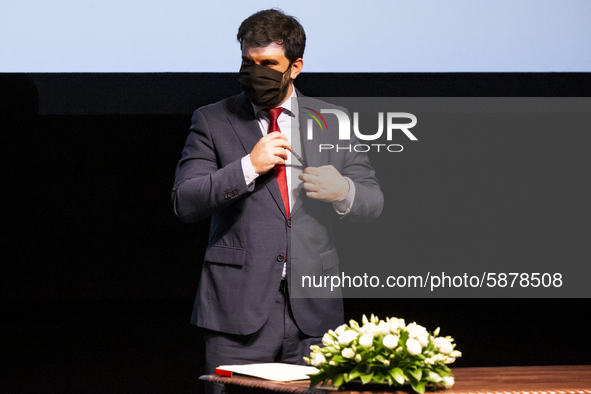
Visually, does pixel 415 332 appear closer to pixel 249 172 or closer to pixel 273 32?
pixel 249 172

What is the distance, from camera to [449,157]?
277 centimetres

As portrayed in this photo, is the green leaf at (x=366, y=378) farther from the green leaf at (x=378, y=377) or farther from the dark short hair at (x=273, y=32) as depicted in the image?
the dark short hair at (x=273, y=32)

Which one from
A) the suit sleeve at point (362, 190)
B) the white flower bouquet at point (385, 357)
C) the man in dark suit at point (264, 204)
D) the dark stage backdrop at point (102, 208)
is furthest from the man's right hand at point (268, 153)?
the dark stage backdrop at point (102, 208)

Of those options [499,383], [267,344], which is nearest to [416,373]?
[499,383]

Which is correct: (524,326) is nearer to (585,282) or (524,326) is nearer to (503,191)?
(585,282)

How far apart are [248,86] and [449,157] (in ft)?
4.36

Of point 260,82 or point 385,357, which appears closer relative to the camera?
point 385,357

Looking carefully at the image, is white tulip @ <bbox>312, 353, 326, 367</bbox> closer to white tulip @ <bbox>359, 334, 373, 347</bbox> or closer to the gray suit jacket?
white tulip @ <bbox>359, 334, 373, 347</bbox>

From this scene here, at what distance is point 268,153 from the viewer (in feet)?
5.28

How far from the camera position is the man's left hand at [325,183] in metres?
1.65

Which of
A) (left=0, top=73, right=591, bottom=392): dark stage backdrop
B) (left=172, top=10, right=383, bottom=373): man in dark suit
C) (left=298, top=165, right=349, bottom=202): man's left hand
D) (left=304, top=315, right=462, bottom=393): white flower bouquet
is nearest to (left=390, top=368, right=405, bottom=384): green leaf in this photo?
(left=304, top=315, right=462, bottom=393): white flower bouquet

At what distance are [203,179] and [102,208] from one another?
1281 millimetres

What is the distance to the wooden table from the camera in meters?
1.26

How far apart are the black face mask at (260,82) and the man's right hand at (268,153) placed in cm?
17
